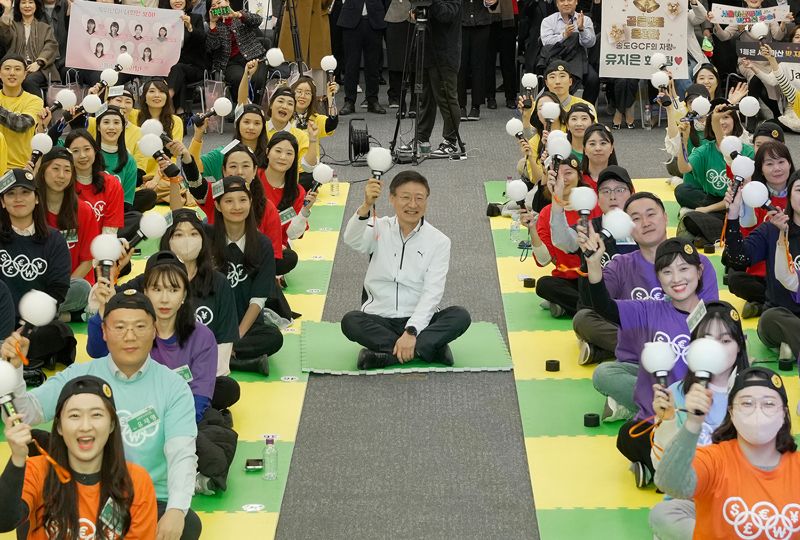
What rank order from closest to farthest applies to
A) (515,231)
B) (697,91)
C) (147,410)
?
(147,410)
(515,231)
(697,91)

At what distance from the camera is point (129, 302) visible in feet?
16.7

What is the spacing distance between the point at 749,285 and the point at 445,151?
5.45 metres

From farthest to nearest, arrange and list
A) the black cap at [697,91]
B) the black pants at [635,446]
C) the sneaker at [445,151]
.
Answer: the sneaker at [445,151] → the black cap at [697,91] → the black pants at [635,446]

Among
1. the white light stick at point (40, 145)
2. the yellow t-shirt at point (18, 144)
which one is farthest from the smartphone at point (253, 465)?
the yellow t-shirt at point (18, 144)

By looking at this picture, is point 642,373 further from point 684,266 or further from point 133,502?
point 133,502

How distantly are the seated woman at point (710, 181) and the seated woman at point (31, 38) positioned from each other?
22.1 feet

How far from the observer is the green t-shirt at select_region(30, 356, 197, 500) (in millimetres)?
4973

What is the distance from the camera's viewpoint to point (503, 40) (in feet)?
50.2

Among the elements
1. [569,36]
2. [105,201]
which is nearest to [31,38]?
[569,36]

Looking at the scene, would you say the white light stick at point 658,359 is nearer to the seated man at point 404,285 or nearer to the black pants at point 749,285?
the seated man at point 404,285

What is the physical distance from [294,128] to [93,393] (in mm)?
6240

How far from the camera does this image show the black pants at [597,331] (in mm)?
7289

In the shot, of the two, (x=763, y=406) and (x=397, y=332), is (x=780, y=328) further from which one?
(x=763, y=406)

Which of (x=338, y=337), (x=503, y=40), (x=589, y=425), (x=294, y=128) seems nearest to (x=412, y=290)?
(x=338, y=337)
